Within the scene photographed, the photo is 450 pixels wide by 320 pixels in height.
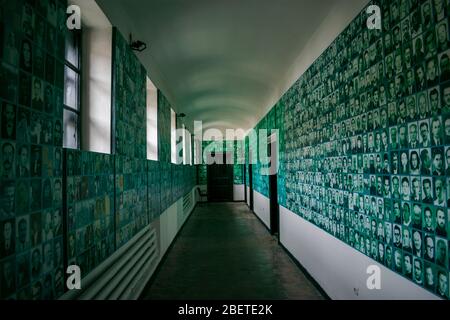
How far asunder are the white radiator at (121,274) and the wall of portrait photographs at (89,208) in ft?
0.25

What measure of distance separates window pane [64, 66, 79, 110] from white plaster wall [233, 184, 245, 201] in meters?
11.6

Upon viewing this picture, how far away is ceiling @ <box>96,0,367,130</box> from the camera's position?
323 centimetres

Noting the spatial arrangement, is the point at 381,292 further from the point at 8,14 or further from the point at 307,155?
the point at 8,14

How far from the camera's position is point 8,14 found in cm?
132

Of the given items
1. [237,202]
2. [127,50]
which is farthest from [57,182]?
[237,202]

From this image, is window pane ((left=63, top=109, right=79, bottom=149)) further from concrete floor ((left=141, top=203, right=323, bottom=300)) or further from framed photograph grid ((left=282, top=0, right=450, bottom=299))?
framed photograph grid ((left=282, top=0, right=450, bottom=299))

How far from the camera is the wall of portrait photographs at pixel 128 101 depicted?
9.09 feet

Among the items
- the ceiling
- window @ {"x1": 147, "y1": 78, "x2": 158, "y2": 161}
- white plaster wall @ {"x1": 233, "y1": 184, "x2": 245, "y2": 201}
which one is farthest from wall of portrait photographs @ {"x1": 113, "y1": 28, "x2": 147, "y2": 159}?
white plaster wall @ {"x1": 233, "y1": 184, "x2": 245, "y2": 201}

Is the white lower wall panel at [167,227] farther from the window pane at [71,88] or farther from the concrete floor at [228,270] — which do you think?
the window pane at [71,88]

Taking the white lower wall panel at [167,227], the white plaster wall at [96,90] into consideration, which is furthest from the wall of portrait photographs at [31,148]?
the white lower wall panel at [167,227]

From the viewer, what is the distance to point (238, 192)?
46.2 ft

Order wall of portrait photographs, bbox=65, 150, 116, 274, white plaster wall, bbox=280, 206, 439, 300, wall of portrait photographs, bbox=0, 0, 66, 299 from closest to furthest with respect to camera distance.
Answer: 1. wall of portrait photographs, bbox=0, 0, 66, 299
2. wall of portrait photographs, bbox=65, 150, 116, 274
3. white plaster wall, bbox=280, 206, 439, 300

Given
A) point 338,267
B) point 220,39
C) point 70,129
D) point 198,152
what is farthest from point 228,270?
point 198,152

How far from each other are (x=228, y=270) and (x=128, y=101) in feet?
8.99
